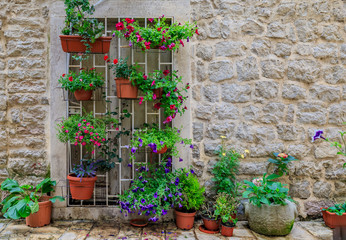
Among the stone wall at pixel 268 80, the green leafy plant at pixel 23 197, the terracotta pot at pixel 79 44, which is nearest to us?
the green leafy plant at pixel 23 197

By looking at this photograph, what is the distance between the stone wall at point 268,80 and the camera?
3379 millimetres

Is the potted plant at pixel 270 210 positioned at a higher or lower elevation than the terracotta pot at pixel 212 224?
higher

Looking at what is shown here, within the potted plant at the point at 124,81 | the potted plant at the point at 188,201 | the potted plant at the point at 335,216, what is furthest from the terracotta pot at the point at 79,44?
the potted plant at the point at 335,216

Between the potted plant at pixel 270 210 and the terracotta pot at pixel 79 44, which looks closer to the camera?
the potted plant at pixel 270 210

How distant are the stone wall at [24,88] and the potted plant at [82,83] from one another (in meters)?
0.42

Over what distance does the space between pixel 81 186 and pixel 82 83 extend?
1.12 m

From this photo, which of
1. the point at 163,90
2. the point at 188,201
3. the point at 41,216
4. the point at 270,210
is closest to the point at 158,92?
the point at 163,90

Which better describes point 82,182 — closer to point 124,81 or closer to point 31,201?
point 31,201

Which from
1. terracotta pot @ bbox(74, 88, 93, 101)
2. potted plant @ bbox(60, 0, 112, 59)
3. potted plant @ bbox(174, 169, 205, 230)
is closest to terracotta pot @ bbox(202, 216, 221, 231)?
potted plant @ bbox(174, 169, 205, 230)

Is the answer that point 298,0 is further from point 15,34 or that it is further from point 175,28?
point 15,34

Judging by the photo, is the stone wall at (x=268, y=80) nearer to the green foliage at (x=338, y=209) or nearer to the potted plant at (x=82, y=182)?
the green foliage at (x=338, y=209)

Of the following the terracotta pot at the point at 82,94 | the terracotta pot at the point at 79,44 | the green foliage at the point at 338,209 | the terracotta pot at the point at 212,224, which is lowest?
the terracotta pot at the point at 212,224

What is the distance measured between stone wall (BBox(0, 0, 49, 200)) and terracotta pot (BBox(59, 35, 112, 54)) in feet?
1.32

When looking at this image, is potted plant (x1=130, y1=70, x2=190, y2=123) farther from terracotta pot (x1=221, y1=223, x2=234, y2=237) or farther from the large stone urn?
the large stone urn
